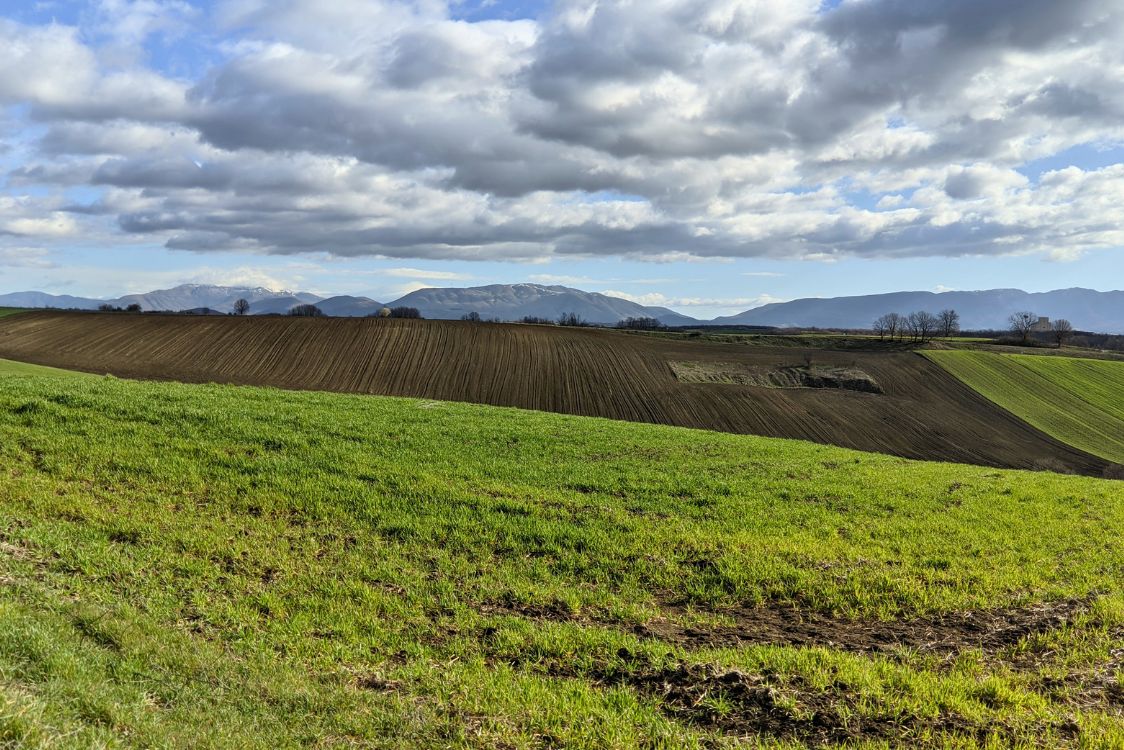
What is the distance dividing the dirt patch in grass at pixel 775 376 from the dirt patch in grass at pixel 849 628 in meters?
51.3

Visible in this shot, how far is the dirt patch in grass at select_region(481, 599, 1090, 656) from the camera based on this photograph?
28.8 ft

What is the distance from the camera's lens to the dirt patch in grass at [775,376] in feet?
205

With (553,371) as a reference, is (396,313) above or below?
above

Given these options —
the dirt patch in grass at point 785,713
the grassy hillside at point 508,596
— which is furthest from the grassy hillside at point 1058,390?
the dirt patch in grass at point 785,713

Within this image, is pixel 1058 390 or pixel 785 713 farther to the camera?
pixel 1058 390

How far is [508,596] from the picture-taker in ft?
33.6

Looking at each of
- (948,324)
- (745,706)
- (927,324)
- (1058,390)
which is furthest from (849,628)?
(948,324)

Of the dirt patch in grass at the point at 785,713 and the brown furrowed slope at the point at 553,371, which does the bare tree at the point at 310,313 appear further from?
the dirt patch in grass at the point at 785,713

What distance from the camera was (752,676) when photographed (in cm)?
721

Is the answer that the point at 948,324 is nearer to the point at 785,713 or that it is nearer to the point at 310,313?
the point at 310,313

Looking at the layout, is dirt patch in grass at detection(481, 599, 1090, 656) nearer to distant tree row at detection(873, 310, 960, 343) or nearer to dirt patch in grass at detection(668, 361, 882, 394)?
dirt patch in grass at detection(668, 361, 882, 394)

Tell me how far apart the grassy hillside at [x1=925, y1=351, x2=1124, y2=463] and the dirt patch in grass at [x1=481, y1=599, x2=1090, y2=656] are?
58497mm

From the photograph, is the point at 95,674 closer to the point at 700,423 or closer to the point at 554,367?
the point at 700,423

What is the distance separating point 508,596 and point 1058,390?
86172mm
